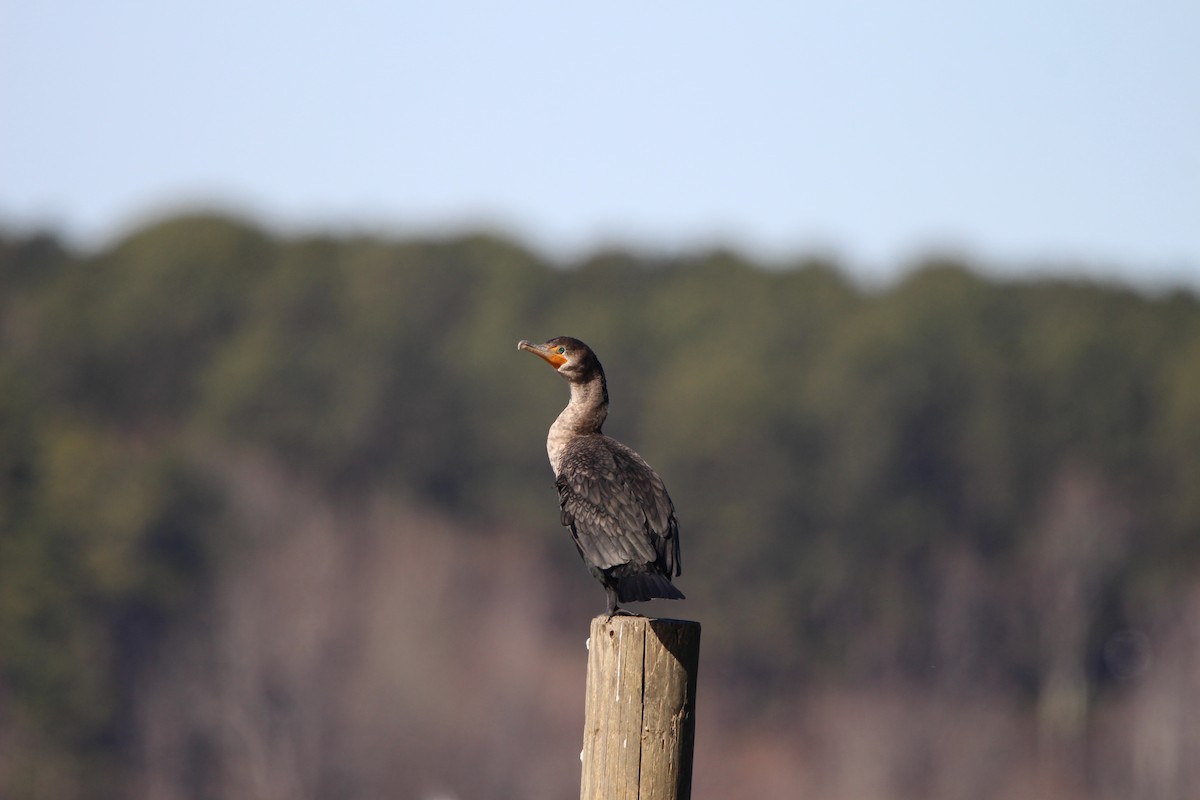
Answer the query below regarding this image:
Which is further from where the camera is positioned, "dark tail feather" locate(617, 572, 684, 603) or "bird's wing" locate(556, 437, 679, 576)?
"bird's wing" locate(556, 437, 679, 576)

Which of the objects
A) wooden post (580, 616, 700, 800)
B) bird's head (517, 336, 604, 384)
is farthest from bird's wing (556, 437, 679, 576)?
wooden post (580, 616, 700, 800)

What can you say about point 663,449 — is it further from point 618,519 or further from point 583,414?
point 618,519

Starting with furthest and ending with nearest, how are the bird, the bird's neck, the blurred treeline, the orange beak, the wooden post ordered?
the blurred treeline, the orange beak, the bird's neck, the bird, the wooden post

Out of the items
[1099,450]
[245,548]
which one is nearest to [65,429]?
[245,548]

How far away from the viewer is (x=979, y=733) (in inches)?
2397

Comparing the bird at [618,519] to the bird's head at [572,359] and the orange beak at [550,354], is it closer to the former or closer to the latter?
the bird's head at [572,359]

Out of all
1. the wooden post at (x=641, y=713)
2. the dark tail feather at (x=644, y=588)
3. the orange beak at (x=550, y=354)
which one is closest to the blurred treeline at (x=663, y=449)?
the orange beak at (x=550, y=354)

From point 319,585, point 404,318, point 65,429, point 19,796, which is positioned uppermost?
point 404,318

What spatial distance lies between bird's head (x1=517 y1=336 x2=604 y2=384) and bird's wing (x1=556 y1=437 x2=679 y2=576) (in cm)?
86

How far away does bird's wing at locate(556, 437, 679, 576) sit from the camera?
33.9ft

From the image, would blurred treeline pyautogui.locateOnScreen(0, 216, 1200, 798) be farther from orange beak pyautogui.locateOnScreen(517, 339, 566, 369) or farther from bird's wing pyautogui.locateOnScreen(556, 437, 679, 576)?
bird's wing pyautogui.locateOnScreen(556, 437, 679, 576)

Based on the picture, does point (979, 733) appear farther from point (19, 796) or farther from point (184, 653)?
point (19, 796)

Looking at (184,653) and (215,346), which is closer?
(184,653)

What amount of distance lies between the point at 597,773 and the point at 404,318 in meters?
76.1
